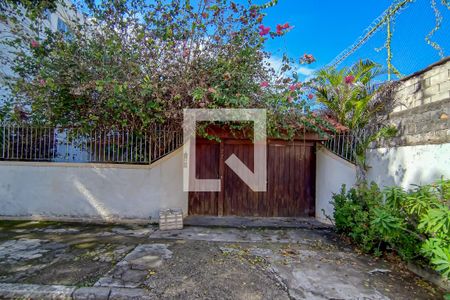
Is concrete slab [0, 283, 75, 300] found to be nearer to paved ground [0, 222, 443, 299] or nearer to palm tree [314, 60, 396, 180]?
paved ground [0, 222, 443, 299]

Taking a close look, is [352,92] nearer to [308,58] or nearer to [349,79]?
[349,79]

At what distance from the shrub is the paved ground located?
1.24 ft

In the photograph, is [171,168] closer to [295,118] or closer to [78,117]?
[78,117]

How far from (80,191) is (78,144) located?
1.18 meters

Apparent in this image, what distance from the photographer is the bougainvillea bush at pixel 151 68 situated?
16.9ft

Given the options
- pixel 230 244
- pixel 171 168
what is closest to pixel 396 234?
pixel 230 244

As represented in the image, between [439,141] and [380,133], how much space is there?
133 centimetres

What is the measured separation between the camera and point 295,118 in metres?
5.74

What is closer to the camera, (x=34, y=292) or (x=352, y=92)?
(x=34, y=292)

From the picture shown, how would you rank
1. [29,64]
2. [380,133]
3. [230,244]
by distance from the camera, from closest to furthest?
[230,244]
[380,133]
[29,64]

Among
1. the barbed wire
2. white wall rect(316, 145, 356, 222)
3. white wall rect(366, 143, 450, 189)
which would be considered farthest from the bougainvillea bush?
the barbed wire

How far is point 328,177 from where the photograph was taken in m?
6.17

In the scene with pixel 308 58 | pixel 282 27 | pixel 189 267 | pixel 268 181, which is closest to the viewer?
pixel 189 267

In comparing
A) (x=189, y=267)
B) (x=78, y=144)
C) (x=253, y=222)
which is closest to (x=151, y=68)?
(x=78, y=144)
